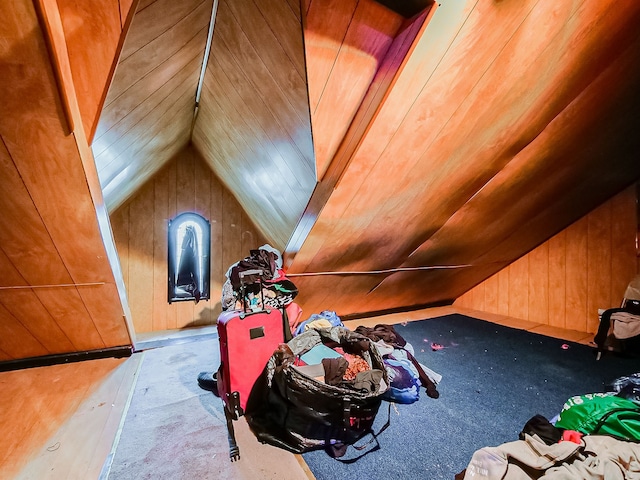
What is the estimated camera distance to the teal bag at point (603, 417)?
1210 millimetres

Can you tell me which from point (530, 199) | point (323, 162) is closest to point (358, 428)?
point (323, 162)

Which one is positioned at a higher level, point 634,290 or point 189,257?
point 189,257

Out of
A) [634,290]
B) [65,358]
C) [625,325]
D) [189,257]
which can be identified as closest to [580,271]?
[634,290]

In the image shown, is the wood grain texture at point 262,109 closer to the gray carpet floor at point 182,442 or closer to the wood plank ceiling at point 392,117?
the wood plank ceiling at point 392,117

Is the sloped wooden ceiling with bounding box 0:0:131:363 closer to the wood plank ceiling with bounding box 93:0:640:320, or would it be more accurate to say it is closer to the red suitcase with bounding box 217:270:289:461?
the wood plank ceiling with bounding box 93:0:640:320

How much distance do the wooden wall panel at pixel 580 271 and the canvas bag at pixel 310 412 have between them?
3.28 m

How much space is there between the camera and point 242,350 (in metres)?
1.64

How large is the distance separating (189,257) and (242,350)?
279 centimetres

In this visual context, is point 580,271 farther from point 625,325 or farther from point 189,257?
point 189,257

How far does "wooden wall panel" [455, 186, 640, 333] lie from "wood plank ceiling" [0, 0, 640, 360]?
334mm

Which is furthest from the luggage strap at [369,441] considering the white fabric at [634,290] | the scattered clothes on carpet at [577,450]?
the white fabric at [634,290]

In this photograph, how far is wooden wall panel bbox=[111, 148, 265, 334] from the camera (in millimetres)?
3754

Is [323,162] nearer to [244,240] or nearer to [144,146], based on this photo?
[144,146]

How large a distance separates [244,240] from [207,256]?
0.58m
